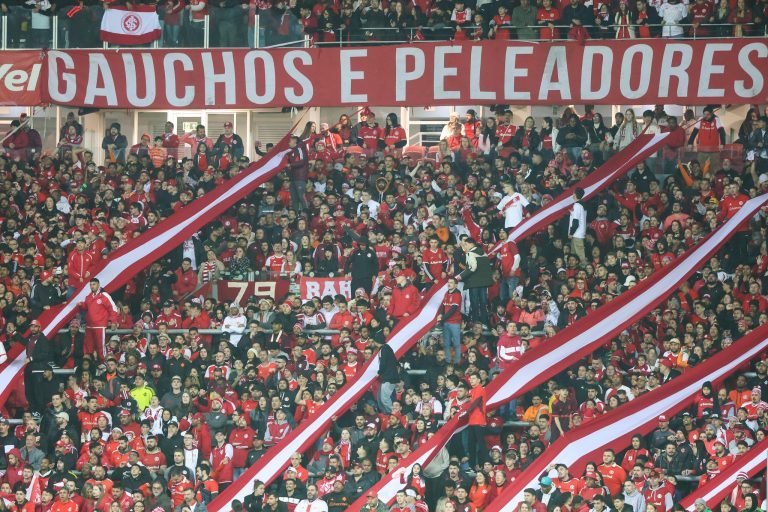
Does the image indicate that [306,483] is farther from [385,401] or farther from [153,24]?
[153,24]

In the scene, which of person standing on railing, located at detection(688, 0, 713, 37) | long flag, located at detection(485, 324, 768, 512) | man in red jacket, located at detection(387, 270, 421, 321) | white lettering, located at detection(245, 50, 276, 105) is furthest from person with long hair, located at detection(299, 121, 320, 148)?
long flag, located at detection(485, 324, 768, 512)

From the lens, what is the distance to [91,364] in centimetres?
2419

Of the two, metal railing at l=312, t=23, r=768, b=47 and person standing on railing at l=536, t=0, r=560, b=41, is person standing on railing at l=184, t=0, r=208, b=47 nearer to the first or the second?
metal railing at l=312, t=23, r=768, b=47

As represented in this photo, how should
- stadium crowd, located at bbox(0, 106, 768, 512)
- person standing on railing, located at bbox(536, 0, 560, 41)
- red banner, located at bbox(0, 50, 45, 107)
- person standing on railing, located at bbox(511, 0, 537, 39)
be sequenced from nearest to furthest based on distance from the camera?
stadium crowd, located at bbox(0, 106, 768, 512) < red banner, located at bbox(0, 50, 45, 107) < person standing on railing, located at bbox(536, 0, 560, 41) < person standing on railing, located at bbox(511, 0, 537, 39)

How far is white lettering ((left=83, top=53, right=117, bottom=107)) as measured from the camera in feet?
89.9

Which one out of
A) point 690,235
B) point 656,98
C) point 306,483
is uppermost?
point 656,98

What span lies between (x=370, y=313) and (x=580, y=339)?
10.5 ft

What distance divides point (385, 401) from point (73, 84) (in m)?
8.41

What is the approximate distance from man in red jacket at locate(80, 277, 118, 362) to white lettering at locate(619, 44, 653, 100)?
912 cm

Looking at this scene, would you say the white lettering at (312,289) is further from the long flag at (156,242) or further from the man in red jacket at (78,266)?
the man in red jacket at (78,266)

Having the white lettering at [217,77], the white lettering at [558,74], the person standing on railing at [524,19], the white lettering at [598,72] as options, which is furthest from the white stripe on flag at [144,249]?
the white lettering at [598,72]

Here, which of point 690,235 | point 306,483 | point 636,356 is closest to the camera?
point 306,483

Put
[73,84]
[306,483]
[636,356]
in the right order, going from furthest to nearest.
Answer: [73,84]
[636,356]
[306,483]

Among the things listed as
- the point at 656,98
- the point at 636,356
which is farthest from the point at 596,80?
the point at 636,356
